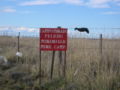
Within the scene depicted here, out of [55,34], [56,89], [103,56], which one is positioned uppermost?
[55,34]

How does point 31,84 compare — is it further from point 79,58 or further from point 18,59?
point 18,59

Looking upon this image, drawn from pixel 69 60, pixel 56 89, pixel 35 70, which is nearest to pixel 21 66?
pixel 35 70

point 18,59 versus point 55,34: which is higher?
point 55,34

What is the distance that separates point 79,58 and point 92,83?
121 inches

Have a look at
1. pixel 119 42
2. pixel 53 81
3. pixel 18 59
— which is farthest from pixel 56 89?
pixel 119 42

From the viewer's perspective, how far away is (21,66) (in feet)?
37.2

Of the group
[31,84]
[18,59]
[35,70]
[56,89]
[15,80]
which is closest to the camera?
[56,89]

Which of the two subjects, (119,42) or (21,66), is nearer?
(21,66)

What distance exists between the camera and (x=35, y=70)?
10.4 metres

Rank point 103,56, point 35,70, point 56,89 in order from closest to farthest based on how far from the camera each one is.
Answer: point 56,89
point 35,70
point 103,56

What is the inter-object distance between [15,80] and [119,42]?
618cm

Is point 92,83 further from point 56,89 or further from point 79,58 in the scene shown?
point 79,58

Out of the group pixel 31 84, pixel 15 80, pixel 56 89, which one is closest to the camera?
pixel 56 89

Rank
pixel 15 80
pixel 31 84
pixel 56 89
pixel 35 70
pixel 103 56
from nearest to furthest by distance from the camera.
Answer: pixel 56 89 → pixel 31 84 → pixel 15 80 → pixel 35 70 → pixel 103 56
